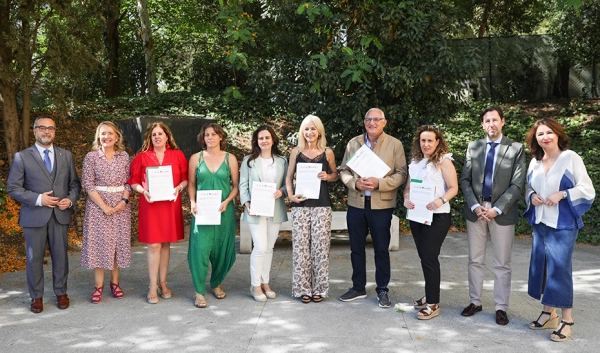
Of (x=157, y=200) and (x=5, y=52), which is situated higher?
(x=5, y=52)

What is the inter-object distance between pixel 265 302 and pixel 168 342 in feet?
4.68

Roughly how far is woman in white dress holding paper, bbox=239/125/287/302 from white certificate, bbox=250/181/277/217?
0.18 feet

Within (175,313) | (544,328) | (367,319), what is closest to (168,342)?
(175,313)

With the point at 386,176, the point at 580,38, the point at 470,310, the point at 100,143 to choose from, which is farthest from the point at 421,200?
the point at 580,38

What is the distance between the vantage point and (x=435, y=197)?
5.42 m

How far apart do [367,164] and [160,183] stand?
220 cm

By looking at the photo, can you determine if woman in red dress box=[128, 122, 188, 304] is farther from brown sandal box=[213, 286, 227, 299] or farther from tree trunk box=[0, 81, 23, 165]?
tree trunk box=[0, 81, 23, 165]

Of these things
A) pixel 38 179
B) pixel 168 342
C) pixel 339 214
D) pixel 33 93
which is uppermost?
pixel 33 93

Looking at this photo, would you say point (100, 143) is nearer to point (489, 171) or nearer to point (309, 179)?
point (309, 179)

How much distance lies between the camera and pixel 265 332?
510 centimetres

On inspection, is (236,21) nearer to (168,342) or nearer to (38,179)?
(38,179)

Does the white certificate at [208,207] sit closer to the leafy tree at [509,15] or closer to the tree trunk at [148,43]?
the tree trunk at [148,43]

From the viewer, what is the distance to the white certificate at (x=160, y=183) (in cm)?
593

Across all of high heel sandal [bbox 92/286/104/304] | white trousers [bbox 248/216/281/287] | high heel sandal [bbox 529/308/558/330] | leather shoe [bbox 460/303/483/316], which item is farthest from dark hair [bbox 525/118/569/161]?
high heel sandal [bbox 92/286/104/304]
